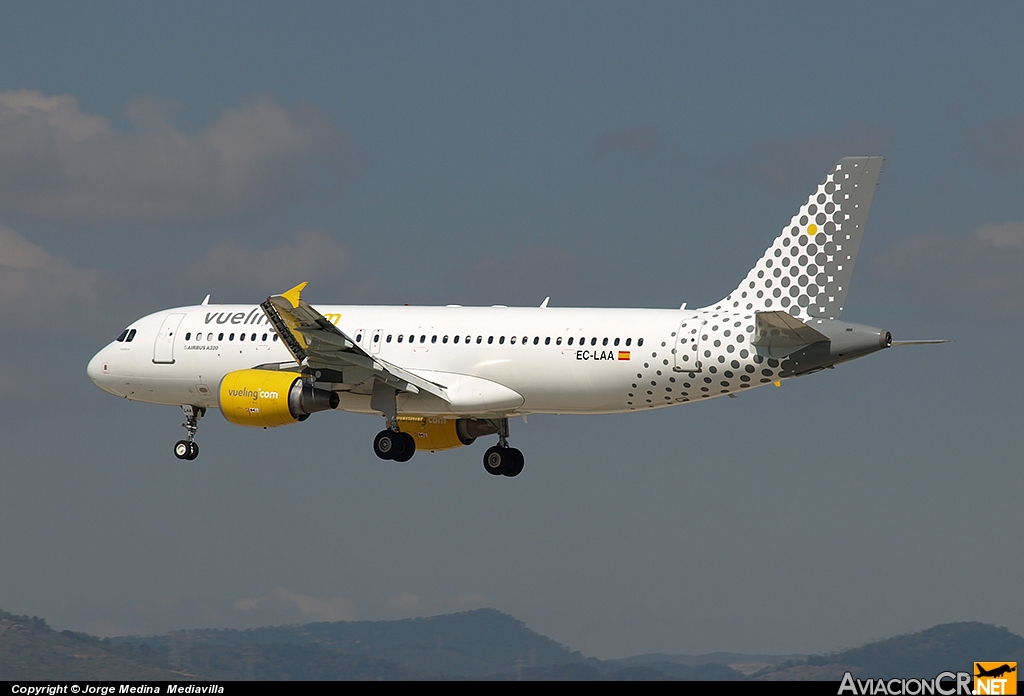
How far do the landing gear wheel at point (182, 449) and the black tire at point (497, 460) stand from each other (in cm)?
1040

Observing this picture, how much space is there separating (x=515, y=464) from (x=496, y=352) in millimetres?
6105

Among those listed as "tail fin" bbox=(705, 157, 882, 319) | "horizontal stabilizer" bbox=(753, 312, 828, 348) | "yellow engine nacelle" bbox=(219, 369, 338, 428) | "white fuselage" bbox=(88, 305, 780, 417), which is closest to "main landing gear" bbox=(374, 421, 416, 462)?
"white fuselage" bbox=(88, 305, 780, 417)

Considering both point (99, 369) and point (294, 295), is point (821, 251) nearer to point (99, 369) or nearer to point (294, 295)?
point (294, 295)

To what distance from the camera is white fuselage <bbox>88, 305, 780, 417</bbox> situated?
147ft

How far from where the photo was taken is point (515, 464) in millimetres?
52188

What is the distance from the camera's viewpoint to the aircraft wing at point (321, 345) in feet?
147

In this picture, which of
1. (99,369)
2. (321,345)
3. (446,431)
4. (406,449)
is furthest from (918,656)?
(99,369)

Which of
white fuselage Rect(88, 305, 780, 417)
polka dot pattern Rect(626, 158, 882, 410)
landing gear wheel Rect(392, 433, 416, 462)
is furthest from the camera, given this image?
landing gear wheel Rect(392, 433, 416, 462)

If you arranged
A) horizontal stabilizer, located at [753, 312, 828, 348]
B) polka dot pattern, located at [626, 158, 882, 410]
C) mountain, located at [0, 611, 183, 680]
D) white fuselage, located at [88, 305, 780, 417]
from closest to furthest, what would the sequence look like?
horizontal stabilizer, located at [753, 312, 828, 348]
polka dot pattern, located at [626, 158, 882, 410]
white fuselage, located at [88, 305, 780, 417]
mountain, located at [0, 611, 183, 680]

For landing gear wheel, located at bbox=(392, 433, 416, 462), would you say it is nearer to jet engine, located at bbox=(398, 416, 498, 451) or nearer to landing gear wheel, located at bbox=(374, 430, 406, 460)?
landing gear wheel, located at bbox=(374, 430, 406, 460)

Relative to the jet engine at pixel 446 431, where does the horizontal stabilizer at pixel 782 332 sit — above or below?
below

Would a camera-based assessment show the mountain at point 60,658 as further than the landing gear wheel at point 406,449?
Yes

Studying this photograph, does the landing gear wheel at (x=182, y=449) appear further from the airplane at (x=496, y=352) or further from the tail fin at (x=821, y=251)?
the tail fin at (x=821, y=251)

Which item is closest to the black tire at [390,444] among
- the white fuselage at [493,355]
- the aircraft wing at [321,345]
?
the white fuselage at [493,355]
